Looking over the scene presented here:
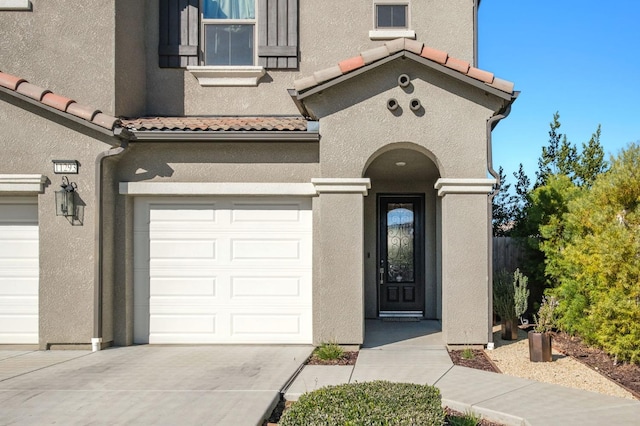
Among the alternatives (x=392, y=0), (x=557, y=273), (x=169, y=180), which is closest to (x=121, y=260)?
(x=169, y=180)

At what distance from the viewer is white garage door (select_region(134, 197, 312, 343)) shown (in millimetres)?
9281

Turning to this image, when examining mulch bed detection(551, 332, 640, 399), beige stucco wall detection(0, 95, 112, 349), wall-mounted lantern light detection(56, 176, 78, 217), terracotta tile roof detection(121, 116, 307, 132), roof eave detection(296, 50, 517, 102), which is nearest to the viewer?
mulch bed detection(551, 332, 640, 399)

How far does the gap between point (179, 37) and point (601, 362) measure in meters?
9.74

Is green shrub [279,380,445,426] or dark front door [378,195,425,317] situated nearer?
green shrub [279,380,445,426]

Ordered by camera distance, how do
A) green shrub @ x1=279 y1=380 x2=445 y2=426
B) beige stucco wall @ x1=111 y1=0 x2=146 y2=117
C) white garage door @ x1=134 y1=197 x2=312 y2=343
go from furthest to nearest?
beige stucco wall @ x1=111 y1=0 x2=146 y2=117
white garage door @ x1=134 y1=197 x2=312 y2=343
green shrub @ x1=279 y1=380 x2=445 y2=426

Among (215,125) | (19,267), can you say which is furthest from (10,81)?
(215,125)

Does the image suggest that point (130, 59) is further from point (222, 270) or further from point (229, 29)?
point (222, 270)

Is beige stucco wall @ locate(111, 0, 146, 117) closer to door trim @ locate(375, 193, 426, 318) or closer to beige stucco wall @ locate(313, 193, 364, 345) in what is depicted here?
beige stucco wall @ locate(313, 193, 364, 345)

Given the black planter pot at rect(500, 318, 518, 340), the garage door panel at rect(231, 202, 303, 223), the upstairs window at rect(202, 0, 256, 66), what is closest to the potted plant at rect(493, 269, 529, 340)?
the black planter pot at rect(500, 318, 518, 340)

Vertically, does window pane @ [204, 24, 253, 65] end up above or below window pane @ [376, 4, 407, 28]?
below

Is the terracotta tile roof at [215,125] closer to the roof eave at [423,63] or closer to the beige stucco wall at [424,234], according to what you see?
the roof eave at [423,63]

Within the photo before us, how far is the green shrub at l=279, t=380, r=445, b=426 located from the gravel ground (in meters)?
2.97

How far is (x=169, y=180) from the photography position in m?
9.19

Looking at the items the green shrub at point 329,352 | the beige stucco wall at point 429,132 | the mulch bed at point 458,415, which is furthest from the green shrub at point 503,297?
the mulch bed at point 458,415
